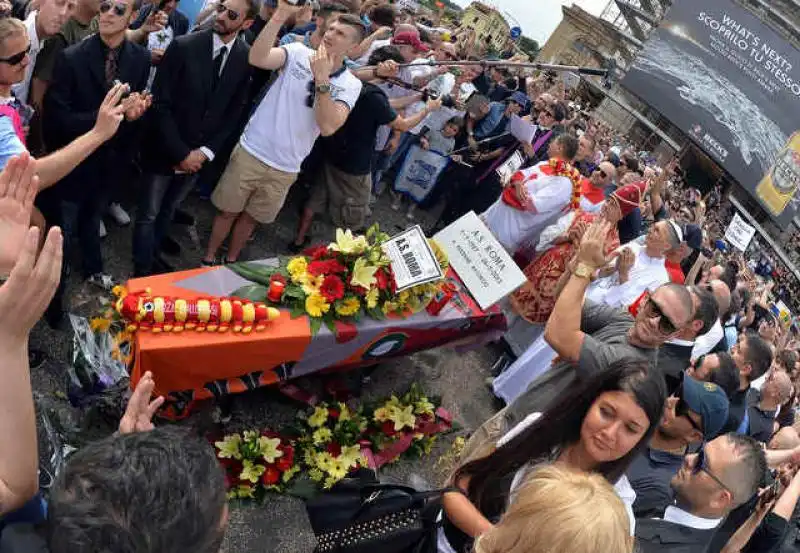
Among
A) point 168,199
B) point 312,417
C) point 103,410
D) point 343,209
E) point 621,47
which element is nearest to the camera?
point 103,410

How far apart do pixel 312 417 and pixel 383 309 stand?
795mm

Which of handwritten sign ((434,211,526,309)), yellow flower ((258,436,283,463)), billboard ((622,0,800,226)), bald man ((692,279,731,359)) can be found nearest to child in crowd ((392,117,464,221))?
handwritten sign ((434,211,526,309))

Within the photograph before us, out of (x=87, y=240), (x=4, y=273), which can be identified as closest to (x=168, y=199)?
(x=87, y=240)

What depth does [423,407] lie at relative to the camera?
3.88 m

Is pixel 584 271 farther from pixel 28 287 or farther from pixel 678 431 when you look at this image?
pixel 28 287

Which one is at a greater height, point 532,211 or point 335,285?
point 532,211

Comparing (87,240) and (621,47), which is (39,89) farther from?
(621,47)

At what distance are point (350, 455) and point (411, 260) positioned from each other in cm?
125

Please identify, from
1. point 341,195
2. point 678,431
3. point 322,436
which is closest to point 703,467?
point 678,431

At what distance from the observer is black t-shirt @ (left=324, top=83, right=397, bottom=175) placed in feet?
14.8

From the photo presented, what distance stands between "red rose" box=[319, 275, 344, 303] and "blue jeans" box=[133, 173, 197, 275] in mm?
1490

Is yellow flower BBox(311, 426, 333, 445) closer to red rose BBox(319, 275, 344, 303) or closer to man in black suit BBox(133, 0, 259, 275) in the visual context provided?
red rose BBox(319, 275, 344, 303)

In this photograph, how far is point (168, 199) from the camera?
13.5 ft

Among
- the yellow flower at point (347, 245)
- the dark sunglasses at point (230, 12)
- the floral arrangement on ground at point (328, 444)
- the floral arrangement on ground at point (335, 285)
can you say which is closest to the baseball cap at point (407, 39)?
the dark sunglasses at point (230, 12)
